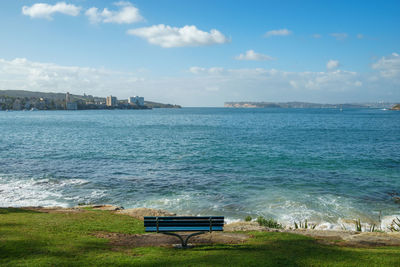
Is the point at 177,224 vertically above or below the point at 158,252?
above

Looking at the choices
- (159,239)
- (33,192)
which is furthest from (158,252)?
(33,192)

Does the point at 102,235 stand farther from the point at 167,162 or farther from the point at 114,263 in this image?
the point at 167,162

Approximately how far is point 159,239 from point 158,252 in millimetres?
1657

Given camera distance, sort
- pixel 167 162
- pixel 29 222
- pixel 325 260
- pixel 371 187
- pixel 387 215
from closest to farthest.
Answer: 1. pixel 325 260
2. pixel 29 222
3. pixel 387 215
4. pixel 371 187
5. pixel 167 162

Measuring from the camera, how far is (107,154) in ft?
129

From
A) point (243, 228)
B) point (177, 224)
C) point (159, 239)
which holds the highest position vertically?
point (177, 224)

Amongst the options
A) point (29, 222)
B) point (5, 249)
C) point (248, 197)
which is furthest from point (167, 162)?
point (5, 249)

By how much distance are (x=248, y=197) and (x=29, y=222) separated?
13548 millimetres

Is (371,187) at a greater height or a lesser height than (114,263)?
lesser

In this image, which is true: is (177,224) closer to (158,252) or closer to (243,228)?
(158,252)

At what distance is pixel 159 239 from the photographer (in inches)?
407

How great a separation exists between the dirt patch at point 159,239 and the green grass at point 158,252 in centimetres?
42

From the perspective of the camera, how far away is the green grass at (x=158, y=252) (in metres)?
7.74

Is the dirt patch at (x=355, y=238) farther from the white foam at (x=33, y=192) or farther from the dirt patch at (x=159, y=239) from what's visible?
the white foam at (x=33, y=192)
